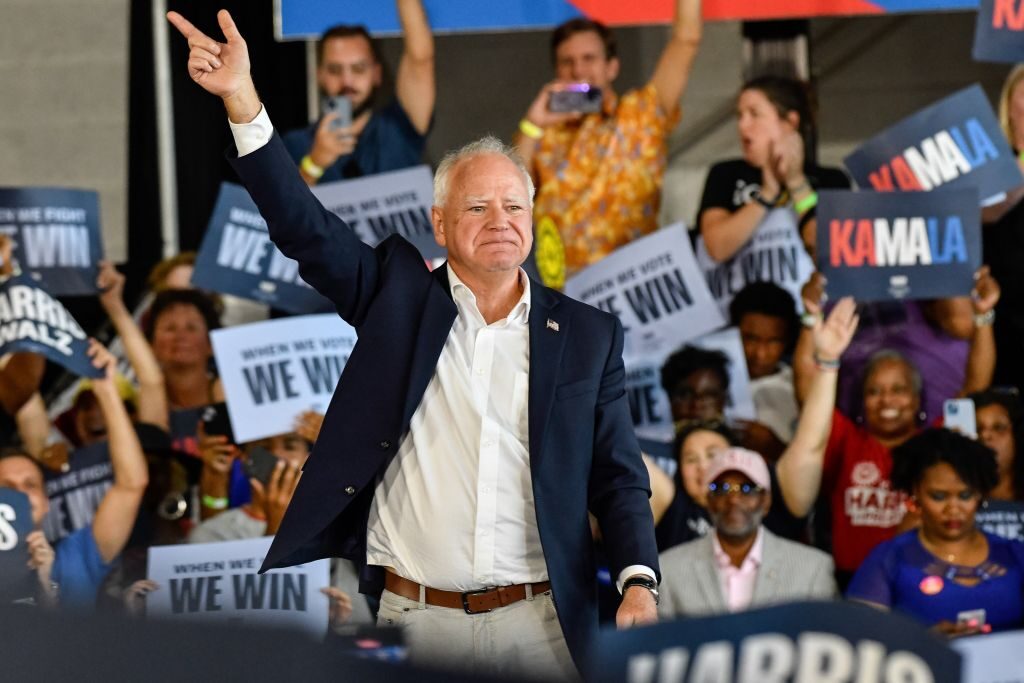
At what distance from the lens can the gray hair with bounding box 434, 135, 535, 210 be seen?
101 inches

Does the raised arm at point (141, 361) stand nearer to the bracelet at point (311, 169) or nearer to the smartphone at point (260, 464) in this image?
the smartphone at point (260, 464)

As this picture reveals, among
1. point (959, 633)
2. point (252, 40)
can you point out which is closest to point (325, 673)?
point (959, 633)

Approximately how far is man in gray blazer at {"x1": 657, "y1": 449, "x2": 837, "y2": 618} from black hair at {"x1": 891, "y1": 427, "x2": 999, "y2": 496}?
1.10ft

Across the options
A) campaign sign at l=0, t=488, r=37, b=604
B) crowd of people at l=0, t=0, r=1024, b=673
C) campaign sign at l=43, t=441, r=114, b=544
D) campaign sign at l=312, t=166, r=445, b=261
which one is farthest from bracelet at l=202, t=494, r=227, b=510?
campaign sign at l=312, t=166, r=445, b=261

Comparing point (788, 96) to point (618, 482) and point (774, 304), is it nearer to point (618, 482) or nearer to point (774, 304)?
point (774, 304)

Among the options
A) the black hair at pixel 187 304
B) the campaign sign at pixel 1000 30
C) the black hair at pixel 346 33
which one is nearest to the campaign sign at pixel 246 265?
the black hair at pixel 187 304

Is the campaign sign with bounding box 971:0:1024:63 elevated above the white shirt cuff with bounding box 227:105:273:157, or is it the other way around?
the campaign sign with bounding box 971:0:1024:63

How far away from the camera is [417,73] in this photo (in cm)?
526

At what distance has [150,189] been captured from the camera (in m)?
6.51

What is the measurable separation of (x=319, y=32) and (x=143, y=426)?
1.55 m

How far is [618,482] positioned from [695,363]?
90.3 inches

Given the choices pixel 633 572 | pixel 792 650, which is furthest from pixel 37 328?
pixel 792 650

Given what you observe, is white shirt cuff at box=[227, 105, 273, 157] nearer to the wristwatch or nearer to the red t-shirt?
the wristwatch

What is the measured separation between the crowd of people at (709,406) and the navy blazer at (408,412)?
1.63 metres
